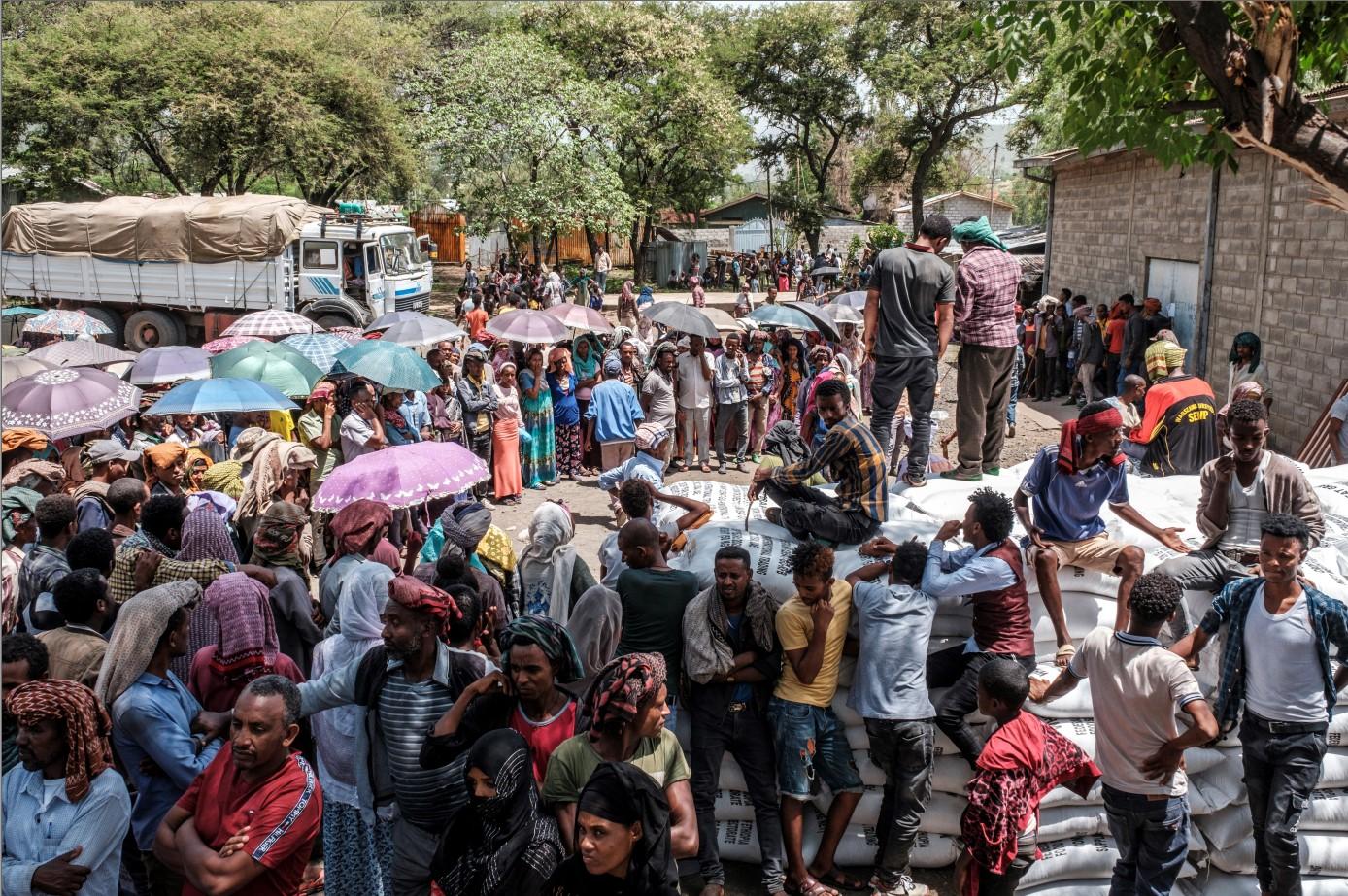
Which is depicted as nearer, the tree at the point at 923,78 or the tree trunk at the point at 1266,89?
the tree trunk at the point at 1266,89

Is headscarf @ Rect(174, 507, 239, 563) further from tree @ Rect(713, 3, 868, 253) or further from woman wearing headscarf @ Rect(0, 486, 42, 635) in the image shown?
tree @ Rect(713, 3, 868, 253)

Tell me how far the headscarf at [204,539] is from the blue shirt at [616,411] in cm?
558

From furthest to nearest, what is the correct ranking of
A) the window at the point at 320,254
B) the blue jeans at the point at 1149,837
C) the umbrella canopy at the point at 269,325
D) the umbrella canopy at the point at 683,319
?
the window at the point at 320,254, the umbrella canopy at the point at 269,325, the umbrella canopy at the point at 683,319, the blue jeans at the point at 1149,837

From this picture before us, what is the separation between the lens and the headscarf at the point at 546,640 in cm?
382

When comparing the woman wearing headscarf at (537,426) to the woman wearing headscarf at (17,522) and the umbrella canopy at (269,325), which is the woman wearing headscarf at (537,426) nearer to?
the umbrella canopy at (269,325)

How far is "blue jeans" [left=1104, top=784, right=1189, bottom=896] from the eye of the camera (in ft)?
14.0

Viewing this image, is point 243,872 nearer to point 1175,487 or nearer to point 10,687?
point 10,687

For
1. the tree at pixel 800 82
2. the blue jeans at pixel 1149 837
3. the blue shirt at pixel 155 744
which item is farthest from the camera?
the tree at pixel 800 82

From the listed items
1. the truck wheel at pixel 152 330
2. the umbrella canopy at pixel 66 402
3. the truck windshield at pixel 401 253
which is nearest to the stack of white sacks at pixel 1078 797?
the umbrella canopy at pixel 66 402

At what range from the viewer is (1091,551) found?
5.13 m

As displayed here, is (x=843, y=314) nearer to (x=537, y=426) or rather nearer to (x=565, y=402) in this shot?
(x=565, y=402)

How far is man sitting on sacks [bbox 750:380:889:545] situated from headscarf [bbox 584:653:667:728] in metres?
1.93

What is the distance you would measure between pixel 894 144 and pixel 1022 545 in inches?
1294

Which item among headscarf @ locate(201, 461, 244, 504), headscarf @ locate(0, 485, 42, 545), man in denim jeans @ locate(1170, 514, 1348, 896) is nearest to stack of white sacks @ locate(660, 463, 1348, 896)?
man in denim jeans @ locate(1170, 514, 1348, 896)
